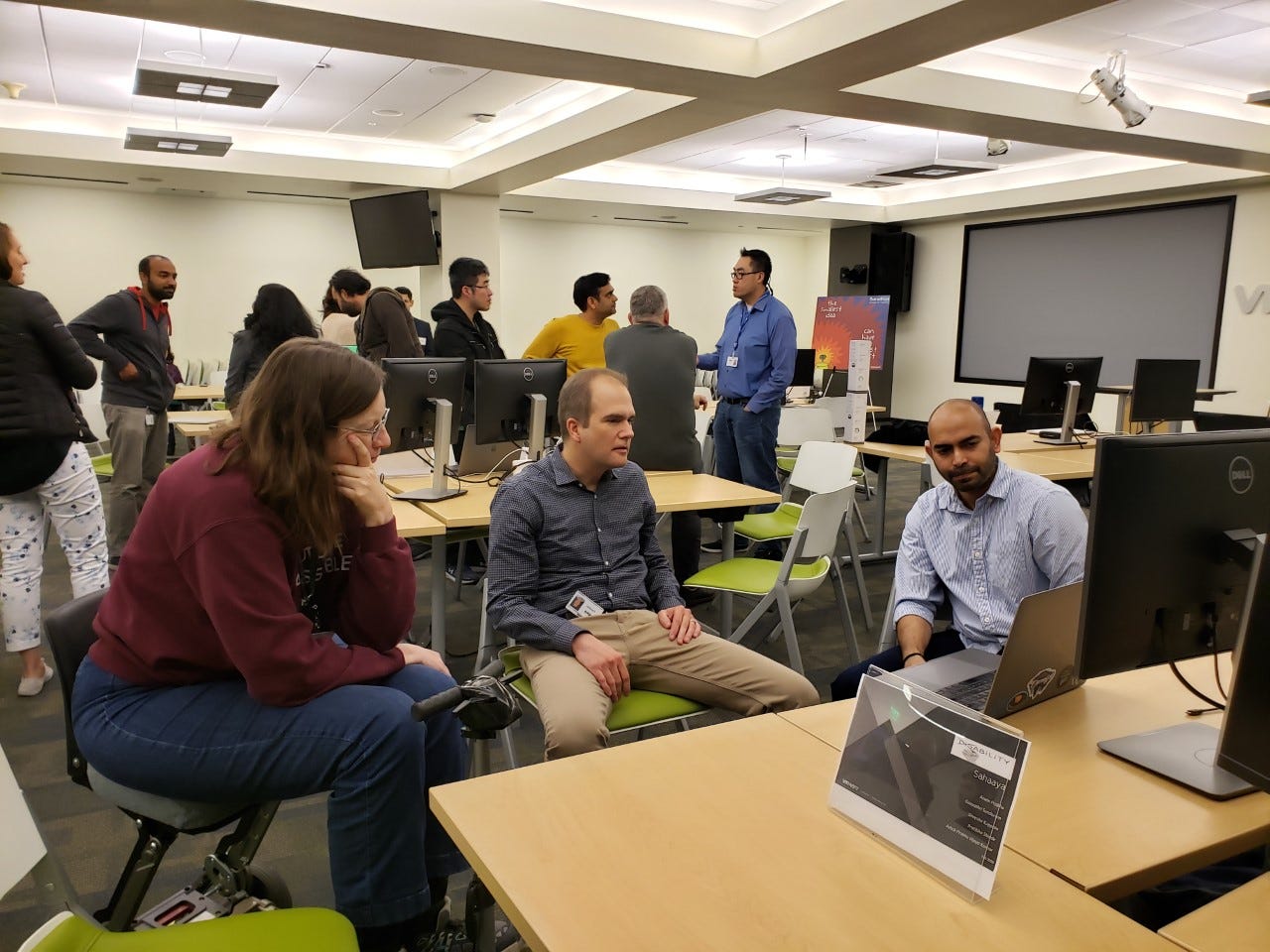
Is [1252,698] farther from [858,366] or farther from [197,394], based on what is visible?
[197,394]

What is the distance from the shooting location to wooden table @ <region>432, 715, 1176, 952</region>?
1.03m

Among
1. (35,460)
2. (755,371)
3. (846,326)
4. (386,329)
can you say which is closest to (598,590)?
(35,460)

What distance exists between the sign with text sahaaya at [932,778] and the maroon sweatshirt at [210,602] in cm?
99

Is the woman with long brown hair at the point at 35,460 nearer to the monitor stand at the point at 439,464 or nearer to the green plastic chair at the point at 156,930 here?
the monitor stand at the point at 439,464

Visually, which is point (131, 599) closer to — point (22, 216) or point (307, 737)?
point (307, 737)

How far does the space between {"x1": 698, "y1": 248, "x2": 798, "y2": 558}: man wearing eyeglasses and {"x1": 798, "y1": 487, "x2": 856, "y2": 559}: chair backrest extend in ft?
6.76

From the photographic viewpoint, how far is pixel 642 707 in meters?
2.22

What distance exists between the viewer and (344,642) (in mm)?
2053

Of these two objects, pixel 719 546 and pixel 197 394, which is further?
pixel 197 394

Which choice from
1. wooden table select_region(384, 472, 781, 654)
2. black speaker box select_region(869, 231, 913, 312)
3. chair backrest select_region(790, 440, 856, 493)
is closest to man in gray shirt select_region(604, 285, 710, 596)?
wooden table select_region(384, 472, 781, 654)

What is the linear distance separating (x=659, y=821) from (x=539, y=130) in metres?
6.76

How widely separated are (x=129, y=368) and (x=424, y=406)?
8.03 ft

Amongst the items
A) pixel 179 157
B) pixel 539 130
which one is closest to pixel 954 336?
pixel 539 130

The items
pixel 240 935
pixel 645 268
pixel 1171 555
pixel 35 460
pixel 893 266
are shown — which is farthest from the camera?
pixel 645 268
